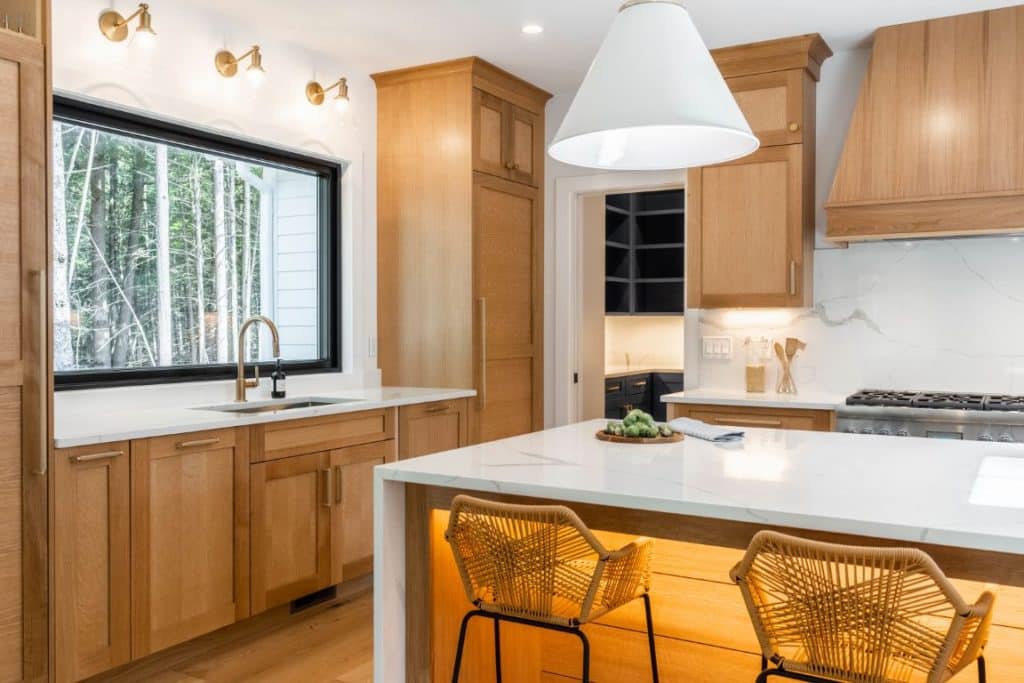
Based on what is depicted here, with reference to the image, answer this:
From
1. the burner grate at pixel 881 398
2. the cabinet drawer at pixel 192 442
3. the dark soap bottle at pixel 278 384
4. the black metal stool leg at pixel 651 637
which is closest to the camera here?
the black metal stool leg at pixel 651 637

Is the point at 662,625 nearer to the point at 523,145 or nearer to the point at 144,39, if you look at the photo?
the point at 144,39

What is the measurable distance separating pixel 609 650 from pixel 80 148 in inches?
104

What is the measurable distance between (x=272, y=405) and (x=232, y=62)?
58.4 inches

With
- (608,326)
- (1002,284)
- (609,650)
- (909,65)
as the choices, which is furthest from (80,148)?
(608,326)

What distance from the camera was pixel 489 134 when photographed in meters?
4.65

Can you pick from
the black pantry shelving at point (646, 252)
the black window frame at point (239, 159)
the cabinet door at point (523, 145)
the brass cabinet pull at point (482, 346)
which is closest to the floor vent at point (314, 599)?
the black window frame at point (239, 159)

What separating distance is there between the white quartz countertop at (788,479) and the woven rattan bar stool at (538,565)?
8 cm

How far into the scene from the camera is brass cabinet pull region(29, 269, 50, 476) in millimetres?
2531

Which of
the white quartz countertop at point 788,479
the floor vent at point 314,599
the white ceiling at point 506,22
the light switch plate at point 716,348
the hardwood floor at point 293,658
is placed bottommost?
the hardwood floor at point 293,658

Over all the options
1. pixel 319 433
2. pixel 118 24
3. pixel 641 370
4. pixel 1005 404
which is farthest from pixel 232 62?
pixel 641 370

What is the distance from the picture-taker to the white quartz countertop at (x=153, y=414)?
2.76 meters

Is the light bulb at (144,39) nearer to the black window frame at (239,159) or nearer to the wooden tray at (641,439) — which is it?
the black window frame at (239,159)

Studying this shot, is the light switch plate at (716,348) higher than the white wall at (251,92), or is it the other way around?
the white wall at (251,92)

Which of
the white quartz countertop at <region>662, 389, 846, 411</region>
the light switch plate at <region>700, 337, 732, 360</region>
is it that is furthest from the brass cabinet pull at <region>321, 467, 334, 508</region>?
the light switch plate at <region>700, 337, 732, 360</region>
